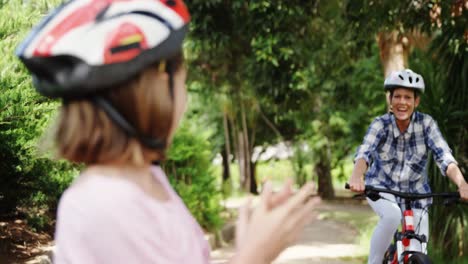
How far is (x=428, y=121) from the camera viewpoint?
5328mm

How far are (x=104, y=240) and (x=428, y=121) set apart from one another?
4.54 meters

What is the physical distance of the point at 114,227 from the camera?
43.6 inches

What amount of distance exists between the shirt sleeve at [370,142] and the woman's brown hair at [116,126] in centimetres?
410

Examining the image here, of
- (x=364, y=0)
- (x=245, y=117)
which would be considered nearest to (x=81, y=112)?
(x=364, y=0)

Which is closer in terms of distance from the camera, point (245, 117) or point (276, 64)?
point (276, 64)

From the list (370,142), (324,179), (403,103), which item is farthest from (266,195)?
(324,179)

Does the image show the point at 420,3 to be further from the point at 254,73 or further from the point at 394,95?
the point at 254,73

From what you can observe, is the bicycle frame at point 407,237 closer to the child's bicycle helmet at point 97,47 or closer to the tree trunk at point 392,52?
the child's bicycle helmet at point 97,47

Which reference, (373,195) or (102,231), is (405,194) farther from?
(102,231)

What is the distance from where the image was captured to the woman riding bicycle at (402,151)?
517cm

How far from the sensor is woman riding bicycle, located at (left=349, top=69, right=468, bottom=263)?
5172 mm

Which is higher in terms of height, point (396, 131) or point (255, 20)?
point (255, 20)

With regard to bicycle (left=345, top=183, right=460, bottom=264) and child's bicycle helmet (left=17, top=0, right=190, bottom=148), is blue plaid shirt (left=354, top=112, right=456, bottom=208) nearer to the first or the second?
bicycle (left=345, top=183, right=460, bottom=264)

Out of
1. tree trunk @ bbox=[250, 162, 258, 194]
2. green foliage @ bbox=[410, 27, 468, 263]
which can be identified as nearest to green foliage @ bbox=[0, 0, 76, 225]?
green foliage @ bbox=[410, 27, 468, 263]
